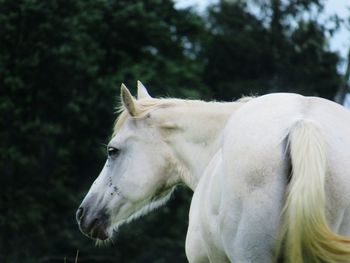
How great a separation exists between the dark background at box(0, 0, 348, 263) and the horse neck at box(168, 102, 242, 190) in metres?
14.8

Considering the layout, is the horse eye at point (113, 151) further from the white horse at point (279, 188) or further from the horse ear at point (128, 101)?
the white horse at point (279, 188)

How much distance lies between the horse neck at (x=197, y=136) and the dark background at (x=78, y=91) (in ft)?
48.4

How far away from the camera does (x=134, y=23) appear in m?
26.3

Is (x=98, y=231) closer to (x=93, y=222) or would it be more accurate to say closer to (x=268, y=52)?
(x=93, y=222)

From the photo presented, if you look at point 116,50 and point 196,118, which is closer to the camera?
point 196,118

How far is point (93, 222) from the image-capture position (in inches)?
261

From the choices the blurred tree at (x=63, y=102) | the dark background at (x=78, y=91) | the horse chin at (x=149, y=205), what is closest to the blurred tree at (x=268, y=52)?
the dark background at (x=78, y=91)

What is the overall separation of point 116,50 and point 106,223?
815 inches

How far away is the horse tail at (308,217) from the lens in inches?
161

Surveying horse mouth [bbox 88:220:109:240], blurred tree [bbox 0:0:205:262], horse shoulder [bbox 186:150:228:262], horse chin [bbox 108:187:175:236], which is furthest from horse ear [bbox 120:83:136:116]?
blurred tree [bbox 0:0:205:262]

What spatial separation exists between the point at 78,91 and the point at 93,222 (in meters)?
18.4

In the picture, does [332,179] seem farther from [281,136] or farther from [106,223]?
[106,223]

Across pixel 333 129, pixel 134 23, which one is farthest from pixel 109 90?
pixel 333 129

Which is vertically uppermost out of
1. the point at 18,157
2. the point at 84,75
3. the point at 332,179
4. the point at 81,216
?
the point at 332,179
